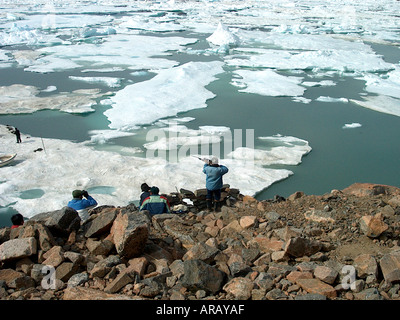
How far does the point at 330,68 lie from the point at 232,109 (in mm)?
6851

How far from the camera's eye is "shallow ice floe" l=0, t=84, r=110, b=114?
1094 centimetres

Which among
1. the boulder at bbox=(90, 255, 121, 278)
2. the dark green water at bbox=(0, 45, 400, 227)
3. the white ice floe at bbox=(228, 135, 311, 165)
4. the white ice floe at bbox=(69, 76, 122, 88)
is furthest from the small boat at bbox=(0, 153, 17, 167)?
the white ice floe at bbox=(69, 76, 122, 88)

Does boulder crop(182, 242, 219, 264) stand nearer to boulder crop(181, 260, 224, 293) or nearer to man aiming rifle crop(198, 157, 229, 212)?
boulder crop(181, 260, 224, 293)

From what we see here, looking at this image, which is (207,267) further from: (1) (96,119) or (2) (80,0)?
(2) (80,0)

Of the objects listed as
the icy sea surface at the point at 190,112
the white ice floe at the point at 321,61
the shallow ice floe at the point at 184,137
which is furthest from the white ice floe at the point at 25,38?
the shallow ice floe at the point at 184,137

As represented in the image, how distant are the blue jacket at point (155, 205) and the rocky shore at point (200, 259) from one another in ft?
0.99

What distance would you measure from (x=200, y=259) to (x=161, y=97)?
9.37 m

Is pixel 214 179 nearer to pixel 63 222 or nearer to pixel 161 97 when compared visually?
pixel 63 222

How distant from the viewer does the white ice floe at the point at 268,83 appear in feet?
42.7

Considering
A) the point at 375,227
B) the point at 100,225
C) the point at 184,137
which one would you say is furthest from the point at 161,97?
the point at 375,227

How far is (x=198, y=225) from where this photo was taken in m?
4.22

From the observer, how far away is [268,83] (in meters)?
13.9

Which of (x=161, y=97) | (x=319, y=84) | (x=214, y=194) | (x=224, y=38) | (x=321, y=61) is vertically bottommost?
(x=319, y=84)

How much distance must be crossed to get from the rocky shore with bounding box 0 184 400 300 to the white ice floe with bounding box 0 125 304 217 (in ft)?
8.04
